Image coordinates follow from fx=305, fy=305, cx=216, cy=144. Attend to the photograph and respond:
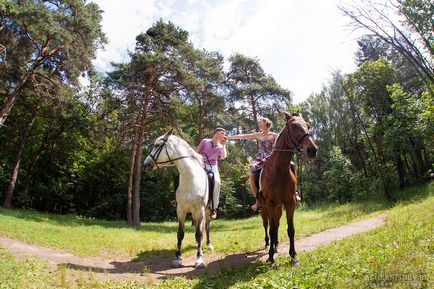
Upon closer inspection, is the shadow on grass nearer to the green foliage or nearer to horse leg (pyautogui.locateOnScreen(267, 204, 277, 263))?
horse leg (pyautogui.locateOnScreen(267, 204, 277, 263))

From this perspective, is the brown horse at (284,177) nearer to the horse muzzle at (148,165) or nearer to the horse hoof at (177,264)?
the horse hoof at (177,264)

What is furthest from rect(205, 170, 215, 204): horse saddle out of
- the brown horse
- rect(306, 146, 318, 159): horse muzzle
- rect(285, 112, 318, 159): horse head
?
rect(306, 146, 318, 159): horse muzzle

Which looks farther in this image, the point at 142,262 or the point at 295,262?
the point at 142,262

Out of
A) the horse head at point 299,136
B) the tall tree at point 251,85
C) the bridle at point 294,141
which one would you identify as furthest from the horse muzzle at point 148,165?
the tall tree at point 251,85

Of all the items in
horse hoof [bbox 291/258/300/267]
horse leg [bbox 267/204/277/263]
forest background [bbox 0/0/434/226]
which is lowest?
horse hoof [bbox 291/258/300/267]

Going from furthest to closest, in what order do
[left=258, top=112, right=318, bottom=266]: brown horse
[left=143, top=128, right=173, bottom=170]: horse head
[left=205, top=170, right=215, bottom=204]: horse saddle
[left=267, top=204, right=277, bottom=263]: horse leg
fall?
1. [left=205, top=170, right=215, bottom=204]: horse saddle
2. [left=143, top=128, right=173, bottom=170]: horse head
3. [left=267, top=204, right=277, bottom=263]: horse leg
4. [left=258, top=112, right=318, bottom=266]: brown horse

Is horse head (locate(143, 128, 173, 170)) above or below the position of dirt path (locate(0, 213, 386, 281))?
above

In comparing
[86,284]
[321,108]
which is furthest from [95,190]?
[86,284]

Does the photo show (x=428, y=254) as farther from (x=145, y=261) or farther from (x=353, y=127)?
(x=353, y=127)

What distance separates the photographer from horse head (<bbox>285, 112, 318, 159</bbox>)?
5.82 meters

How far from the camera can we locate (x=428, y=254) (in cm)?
496

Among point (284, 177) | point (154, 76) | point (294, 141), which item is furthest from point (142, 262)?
point (154, 76)

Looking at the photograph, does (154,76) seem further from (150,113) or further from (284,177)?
(284,177)

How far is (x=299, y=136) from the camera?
20.3ft
